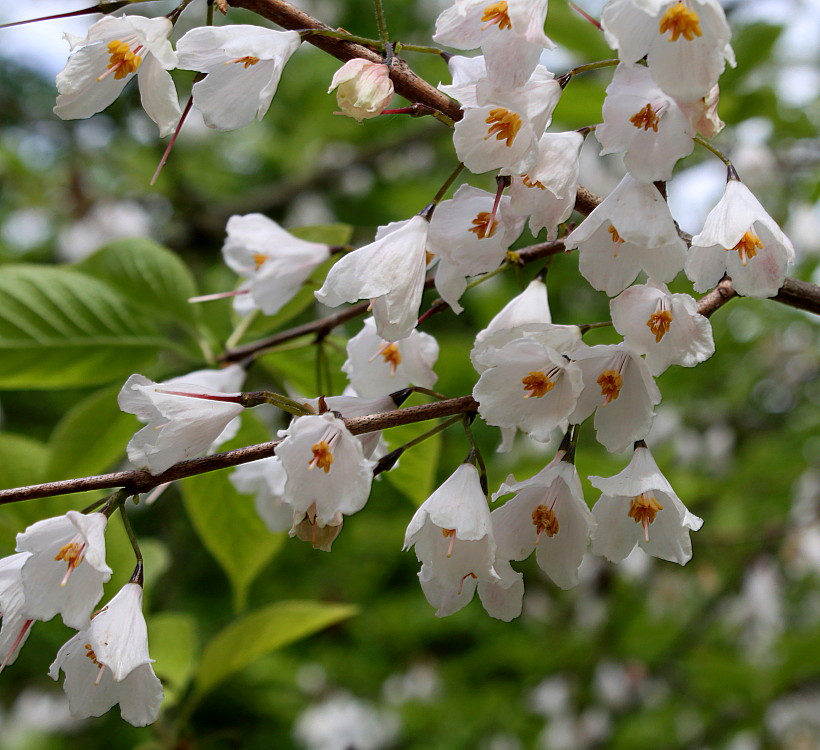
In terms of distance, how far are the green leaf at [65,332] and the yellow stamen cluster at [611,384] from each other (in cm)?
96

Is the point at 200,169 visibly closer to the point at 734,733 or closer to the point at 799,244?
the point at 799,244

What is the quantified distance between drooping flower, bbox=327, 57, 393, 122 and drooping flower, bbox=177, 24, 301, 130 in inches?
4.2

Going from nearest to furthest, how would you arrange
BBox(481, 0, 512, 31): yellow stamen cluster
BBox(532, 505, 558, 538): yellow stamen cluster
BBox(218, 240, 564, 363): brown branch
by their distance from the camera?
BBox(481, 0, 512, 31): yellow stamen cluster, BBox(532, 505, 558, 538): yellow stamen cluster, BBox(218, 240, 564, 363): brown branch

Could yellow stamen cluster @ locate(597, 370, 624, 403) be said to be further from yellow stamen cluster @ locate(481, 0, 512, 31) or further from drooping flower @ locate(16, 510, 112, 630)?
drooping flower @ locate(16, 510, 112, 630)

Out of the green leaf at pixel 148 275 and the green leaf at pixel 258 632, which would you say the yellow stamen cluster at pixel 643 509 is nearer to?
the green leaf at pixel 258 632

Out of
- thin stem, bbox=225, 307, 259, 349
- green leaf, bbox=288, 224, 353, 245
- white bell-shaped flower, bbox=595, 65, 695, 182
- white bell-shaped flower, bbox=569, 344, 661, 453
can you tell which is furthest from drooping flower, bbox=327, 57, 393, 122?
thin stem, bbox=225, 307, 259, 349

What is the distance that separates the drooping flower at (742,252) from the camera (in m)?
0.89

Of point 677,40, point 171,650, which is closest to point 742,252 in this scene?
point 677,40

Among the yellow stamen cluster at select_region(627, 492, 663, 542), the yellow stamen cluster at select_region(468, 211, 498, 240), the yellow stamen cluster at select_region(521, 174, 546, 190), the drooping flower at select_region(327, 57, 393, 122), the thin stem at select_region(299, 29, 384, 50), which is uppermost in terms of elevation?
the thin stem at select_region(299, 29, 384, 50)

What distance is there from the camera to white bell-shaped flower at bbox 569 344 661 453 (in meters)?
0.88

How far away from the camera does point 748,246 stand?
0.92 metres

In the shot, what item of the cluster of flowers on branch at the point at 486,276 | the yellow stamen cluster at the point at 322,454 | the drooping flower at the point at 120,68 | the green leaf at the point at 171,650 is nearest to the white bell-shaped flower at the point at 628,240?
the cluster of flowers on branch at the point at 486,276

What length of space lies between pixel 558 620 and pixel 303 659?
4.73 feet

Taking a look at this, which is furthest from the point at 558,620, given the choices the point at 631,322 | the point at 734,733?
the point at 631,322
